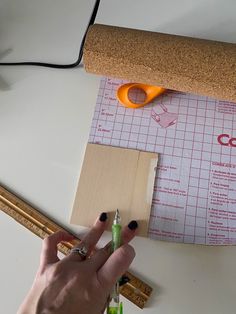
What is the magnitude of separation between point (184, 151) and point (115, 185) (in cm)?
15

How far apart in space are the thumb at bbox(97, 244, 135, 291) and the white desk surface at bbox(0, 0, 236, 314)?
9cm

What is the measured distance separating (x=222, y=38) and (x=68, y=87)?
14.3 inches

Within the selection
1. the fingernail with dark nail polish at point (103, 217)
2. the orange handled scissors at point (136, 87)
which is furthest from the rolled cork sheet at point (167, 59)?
the fingernail with dark nail polish at point (103, 217)

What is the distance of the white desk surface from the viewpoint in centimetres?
61

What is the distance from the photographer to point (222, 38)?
78cm

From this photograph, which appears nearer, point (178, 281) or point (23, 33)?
point (178, 281)

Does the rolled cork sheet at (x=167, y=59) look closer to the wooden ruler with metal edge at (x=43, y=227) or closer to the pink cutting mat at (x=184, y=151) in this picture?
the pink cutting mat at (x=184, y=151)

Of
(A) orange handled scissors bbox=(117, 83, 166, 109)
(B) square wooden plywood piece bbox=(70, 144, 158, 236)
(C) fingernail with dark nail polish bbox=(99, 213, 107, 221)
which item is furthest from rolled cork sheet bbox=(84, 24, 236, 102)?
(C) fingernail with dark nail polish bbox=(99, 213, 107, 221)

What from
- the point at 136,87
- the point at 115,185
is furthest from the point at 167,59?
the point at 115,185

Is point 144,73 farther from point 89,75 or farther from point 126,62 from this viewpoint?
point 89,75

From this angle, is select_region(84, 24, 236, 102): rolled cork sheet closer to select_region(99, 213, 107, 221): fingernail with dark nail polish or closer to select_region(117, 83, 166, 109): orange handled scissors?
select_region(117, 83, 166, 109): orange handled scissors

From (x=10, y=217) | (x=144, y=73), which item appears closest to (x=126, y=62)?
(x=144, y=73)

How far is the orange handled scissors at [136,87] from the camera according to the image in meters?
0.73

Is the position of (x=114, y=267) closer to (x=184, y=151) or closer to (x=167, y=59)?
(x=184, y=151)
